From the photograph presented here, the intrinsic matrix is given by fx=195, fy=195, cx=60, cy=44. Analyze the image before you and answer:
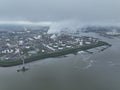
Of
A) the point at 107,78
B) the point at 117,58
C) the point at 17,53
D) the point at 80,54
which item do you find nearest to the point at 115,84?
the point at 107,78

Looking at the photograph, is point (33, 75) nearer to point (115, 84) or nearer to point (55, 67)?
point (55, 67)

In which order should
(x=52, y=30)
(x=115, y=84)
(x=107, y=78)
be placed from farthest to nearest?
(x=52, y=30), (x=107, y=78), (x=115, y=84)

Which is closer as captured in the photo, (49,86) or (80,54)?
(49,86)

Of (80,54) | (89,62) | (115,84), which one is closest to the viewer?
(115,84)

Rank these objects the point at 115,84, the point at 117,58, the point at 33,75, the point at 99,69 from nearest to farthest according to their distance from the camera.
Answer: the point at 115,84
the point at 33,75
the point at 99,69
the point at 117,58

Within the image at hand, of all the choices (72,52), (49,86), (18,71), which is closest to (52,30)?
(72,52)

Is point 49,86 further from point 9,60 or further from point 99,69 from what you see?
point 9,60
